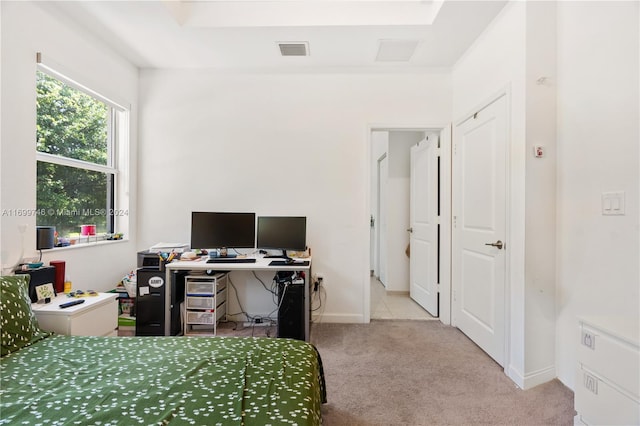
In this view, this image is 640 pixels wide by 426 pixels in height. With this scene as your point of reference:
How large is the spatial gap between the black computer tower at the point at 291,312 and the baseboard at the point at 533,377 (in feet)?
5.42

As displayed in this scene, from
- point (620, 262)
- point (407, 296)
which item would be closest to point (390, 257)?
point (407, 296)

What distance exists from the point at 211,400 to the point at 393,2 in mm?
3019

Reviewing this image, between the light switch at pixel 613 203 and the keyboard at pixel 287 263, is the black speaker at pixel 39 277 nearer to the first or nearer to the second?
the keyboard at pixel 287 263

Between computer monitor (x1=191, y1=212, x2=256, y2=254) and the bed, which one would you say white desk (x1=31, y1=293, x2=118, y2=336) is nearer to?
the bed

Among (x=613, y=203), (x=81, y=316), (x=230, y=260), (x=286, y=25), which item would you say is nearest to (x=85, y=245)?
(x=81, y=316)

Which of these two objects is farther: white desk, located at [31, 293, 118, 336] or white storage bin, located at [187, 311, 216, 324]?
white storage bin, located at [187, 311, 216, 324]

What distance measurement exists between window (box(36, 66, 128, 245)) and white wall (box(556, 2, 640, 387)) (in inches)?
154

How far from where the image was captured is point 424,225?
340 cm

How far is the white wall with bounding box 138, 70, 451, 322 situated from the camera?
3.05m

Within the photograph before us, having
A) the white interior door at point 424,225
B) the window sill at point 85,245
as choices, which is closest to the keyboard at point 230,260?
the window sill at point 85,245

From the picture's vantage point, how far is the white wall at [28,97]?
75.4 inches

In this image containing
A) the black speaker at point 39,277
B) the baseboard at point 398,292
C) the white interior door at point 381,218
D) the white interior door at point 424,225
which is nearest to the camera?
the black speaker at point 39,277

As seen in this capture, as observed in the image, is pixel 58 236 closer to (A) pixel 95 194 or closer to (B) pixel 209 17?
(A) pixel 95 194

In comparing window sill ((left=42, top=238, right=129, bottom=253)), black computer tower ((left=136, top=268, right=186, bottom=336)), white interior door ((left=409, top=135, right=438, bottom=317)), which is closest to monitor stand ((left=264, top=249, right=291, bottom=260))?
black computer tower ((left=136, top=268, right=186, bottom=336))
